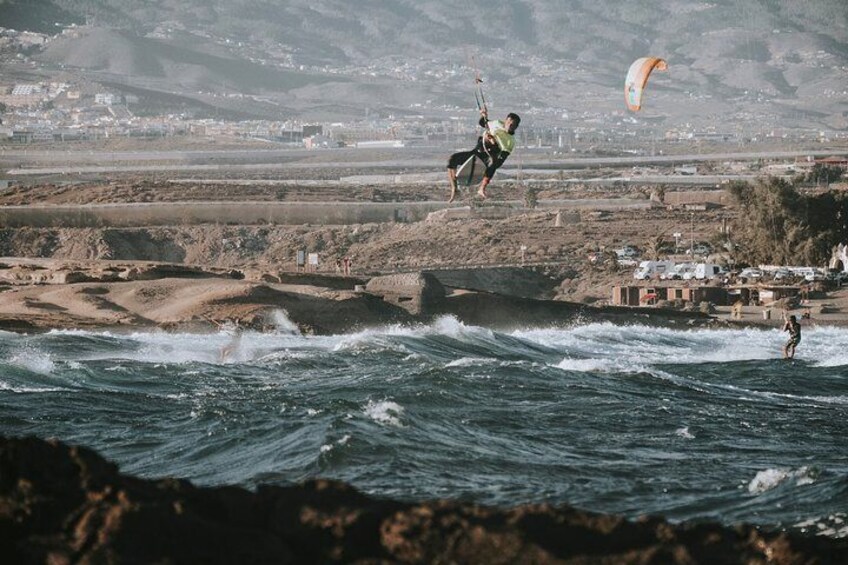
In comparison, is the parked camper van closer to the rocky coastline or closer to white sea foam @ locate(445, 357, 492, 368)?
the rocky coastline

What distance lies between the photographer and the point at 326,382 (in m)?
24.9

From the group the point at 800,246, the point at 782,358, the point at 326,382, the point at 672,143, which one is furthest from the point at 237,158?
the point at 326,382

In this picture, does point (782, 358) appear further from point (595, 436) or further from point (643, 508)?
point (643, 508)

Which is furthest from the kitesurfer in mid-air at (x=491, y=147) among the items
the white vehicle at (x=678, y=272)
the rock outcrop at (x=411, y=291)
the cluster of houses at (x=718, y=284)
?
the white vehicle at (x=678, y=272)

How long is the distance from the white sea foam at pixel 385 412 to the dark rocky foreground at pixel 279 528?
1035cm

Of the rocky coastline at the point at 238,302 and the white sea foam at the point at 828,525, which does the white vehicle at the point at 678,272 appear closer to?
the rocky coastline at the point at 238,302

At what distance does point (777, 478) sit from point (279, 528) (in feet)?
28.9

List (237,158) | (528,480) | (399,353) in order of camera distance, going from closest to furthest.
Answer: (528,480)
(399,353)
(237,158)

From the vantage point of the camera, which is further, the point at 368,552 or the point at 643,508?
the point at 643,508

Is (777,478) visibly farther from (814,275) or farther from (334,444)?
(814,275)

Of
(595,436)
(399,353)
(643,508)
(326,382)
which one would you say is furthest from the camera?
(399,353)

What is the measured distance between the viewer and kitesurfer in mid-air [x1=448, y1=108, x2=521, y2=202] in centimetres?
1905

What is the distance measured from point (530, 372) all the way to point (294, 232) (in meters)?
41.4

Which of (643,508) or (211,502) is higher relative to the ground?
(211,502)
